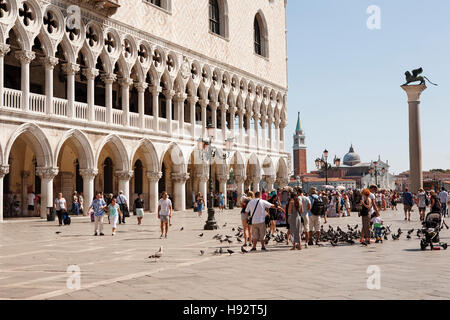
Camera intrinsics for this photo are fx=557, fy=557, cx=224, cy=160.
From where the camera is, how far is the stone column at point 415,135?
2342 centimetres

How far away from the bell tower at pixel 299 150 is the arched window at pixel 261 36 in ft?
279

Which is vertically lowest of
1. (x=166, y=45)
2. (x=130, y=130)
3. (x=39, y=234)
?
(x=39, y=234)

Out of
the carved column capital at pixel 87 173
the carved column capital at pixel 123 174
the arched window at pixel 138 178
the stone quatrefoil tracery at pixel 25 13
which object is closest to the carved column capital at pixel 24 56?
the stone quatrefoil tracery at pixel 25 13

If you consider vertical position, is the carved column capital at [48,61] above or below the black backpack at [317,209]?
above

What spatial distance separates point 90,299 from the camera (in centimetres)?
585

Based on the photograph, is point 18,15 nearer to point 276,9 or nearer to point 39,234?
point 39,234

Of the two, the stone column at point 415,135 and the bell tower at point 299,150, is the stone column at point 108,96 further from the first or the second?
the bell tower at point 299,150

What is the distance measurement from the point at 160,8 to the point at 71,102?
7.42m

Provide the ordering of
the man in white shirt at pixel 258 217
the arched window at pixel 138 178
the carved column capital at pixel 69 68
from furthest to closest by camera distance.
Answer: the arched window at pixel 138 178
the carved column capital at pixel 69 68
the man in white shirt at pixel 258 217

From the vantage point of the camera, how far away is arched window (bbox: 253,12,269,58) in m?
37.9

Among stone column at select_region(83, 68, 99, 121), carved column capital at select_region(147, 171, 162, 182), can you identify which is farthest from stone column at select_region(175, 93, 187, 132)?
stone column at select_region(83, 68, 99, 121)

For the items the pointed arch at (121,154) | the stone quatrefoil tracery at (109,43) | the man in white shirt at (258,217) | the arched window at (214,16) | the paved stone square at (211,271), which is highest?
the arched window at (214,16)
